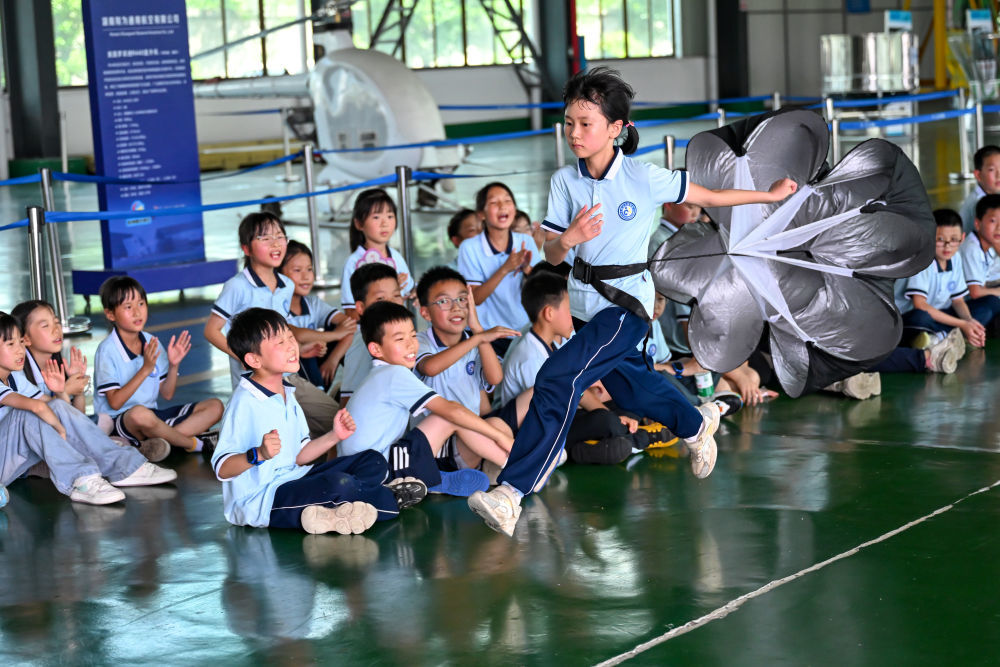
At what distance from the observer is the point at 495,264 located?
6215mm

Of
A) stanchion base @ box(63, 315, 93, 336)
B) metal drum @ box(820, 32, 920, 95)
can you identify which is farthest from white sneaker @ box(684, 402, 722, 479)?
metal drum @ box(820, 32, 920, 95)

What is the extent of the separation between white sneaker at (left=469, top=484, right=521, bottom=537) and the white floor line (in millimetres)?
837

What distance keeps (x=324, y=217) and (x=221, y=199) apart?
106 inches

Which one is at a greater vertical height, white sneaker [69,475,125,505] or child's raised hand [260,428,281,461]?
child's raised hand [260,428,281,461]

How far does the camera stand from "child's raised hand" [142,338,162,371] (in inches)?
205

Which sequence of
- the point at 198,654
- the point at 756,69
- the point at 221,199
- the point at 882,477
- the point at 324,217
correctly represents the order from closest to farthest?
the point at 198,654, the point at 882,477, the point at 324,217, the point at 221,199, the point at 756,69

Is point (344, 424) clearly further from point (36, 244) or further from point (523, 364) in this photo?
point (36, 244)

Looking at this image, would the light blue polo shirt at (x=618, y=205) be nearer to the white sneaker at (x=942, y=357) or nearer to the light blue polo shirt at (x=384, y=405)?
the light blue polo shirt at (x=384, y=405)

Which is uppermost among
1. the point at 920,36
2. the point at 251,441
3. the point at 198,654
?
the point at 920,36

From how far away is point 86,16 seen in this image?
29.0 feet

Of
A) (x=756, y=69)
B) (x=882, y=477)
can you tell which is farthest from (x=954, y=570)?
(x=756, y=69)

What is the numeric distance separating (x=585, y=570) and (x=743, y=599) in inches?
20.3

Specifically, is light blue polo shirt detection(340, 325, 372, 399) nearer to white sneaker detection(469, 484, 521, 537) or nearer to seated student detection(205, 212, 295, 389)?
seated student detection(205, 212, 295, 389)

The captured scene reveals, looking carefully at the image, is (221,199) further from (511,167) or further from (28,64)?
(28,64)
